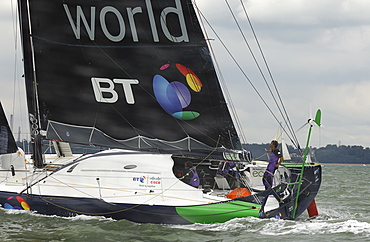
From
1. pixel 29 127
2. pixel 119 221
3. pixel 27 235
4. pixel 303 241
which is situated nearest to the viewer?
pixel 303 241

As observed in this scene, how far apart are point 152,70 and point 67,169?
2446 millimetres

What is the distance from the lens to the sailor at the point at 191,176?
10438mm

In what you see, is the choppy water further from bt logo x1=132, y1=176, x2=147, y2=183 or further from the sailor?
the sailor

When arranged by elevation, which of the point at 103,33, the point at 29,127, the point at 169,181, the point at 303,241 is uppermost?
the point at 103,33

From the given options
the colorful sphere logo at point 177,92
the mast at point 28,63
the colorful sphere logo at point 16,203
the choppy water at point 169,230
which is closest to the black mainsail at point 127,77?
the colorful sphere logo at point 177,92

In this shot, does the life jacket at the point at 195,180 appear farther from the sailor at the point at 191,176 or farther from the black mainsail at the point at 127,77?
the black mainsail at the point at 127,77

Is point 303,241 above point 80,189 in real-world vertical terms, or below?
below

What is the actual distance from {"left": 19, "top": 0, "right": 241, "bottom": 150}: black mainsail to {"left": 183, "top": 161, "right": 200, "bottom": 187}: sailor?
1.52 ft

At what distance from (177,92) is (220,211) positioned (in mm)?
2328

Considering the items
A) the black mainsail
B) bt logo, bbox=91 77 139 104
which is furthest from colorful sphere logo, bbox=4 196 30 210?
bt logo, bbox=91 77 139 104

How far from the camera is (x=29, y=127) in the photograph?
1137 centimetres

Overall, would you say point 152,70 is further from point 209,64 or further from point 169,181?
point 169,181

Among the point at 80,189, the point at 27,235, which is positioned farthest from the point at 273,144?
the point at 27,235

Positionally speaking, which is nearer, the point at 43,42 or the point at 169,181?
the point at 169,181
